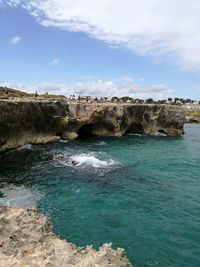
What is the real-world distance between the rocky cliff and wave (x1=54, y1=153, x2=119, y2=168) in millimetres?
9001

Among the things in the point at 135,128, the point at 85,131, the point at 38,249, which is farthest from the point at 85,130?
the point at 38,249

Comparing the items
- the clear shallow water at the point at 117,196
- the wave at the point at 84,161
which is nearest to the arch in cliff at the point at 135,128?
the clear shallow water at the point at 117,196

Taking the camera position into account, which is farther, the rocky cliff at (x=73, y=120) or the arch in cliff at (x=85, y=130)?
the arch in cliff at (x=85, y=130)

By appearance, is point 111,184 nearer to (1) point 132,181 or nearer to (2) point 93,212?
(1) point 132,181

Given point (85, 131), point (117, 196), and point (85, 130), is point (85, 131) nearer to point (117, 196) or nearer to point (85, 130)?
point (85, 130)

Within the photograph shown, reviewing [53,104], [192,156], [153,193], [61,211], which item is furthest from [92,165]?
[53,104]

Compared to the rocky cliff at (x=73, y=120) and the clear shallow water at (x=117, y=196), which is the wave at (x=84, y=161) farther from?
the rocky cliff at (x=73, y=120)

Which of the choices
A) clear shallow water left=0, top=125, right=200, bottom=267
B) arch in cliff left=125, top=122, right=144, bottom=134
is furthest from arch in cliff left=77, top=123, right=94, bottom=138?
clear shallow water left=0, top=125, right=200, bottom=267

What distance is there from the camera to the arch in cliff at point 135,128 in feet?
244

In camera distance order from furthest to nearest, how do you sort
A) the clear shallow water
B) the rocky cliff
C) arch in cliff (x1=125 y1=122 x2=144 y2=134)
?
arch in cliff (x1=125 y1=122 x2=144 y2=134), the rocky cliff, the clear shallow water

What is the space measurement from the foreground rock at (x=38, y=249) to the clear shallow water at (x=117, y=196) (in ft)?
26.7

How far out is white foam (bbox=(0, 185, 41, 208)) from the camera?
84.5 feet

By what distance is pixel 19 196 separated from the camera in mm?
27641

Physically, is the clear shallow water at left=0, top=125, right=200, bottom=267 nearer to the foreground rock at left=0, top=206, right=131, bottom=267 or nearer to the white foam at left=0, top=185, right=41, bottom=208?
the white foam at left=0, top=185, right=41, bottom=208
